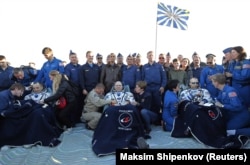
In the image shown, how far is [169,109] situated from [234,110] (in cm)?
122

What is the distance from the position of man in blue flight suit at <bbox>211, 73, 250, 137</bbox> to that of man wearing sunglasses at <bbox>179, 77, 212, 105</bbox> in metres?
0.58

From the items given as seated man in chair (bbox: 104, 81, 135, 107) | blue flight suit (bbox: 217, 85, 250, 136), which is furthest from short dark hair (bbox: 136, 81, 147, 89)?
blue flight suit (bbox: 217, 85, 250, 136)

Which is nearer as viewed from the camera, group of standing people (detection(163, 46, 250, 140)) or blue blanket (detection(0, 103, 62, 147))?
group of standing people (detection(163, 46, 250, 140))

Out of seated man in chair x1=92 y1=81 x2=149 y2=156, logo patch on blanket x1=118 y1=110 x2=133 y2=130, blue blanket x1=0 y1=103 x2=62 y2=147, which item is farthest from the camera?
blue blanket x1=0 y1=103 x2=62 y2=147

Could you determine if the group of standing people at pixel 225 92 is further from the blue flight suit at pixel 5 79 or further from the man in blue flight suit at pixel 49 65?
the blue flight suit at pixel 5 79

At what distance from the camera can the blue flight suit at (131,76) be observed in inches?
285

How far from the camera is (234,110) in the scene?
18.5 ft

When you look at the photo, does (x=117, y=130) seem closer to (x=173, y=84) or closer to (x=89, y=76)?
(x=173, y=84)

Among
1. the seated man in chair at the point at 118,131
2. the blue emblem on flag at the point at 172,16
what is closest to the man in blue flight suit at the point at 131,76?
the seated man in chair at the point at 118,131

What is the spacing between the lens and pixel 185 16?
10.3 metres

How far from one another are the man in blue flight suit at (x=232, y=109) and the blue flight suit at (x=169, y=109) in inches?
32.0

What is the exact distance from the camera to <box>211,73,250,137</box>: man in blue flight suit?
558cm

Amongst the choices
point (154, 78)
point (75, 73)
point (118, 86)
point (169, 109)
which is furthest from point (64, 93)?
point (169, 109)

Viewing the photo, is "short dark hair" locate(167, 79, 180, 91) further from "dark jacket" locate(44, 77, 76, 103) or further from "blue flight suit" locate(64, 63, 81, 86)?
"blue flight suit" locate(64, 63, 81, 86)
